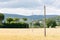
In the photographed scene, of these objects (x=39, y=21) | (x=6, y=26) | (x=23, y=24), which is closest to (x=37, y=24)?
(x=39, y=21)

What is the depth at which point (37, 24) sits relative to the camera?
51656mm

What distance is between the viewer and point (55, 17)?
59375mm

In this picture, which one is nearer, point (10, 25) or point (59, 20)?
point (10, 25)

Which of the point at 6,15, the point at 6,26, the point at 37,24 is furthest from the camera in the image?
the point at 6,15

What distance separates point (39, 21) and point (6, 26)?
12.4m

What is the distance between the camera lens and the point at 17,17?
57875mm

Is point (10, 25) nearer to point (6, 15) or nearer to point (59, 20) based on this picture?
point (6, 15)

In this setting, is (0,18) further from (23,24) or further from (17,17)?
(23,24)

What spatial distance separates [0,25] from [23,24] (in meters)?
5.33

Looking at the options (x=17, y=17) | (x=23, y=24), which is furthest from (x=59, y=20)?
(x=23, y=24)

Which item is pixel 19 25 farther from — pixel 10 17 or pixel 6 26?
pixel 10 17

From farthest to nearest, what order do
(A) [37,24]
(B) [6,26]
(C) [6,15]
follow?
(C) [6,15], (A) [37,24], (B) [6,26]

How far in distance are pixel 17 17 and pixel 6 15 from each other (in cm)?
358

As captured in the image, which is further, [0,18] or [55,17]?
[55,17]
